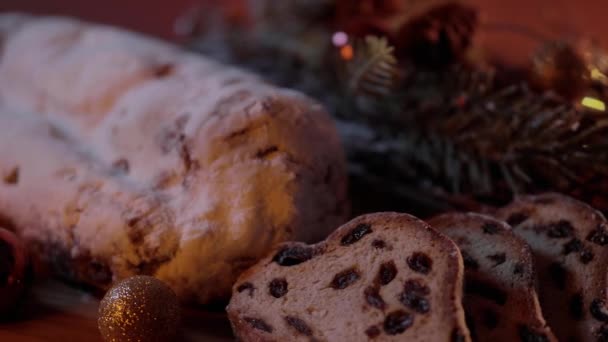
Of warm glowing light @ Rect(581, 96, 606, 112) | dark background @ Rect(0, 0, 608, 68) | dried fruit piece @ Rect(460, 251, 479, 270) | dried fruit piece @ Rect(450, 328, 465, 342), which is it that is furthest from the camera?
dark background @ Rect(0, 0, 608, 68)

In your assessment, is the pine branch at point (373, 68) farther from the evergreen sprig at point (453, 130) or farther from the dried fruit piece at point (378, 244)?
the dried fruit piece at point (378, 244)

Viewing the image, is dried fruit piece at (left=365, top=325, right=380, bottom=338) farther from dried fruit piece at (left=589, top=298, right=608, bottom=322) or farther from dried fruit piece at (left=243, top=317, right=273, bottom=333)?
dried fruit piece at (left=589, top=298, right=608, bottom=322)

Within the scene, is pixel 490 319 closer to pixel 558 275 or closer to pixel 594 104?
pixel 558 275

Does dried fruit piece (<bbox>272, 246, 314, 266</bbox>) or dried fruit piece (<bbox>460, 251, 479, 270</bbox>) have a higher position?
dried fruit piece (<bbox>272, 246, 314, 266</bbox>)

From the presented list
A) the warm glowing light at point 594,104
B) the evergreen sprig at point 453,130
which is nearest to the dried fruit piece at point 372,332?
the evergreen sprig at point 453,130

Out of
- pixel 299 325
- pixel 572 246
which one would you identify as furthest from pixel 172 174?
pixel 572 246

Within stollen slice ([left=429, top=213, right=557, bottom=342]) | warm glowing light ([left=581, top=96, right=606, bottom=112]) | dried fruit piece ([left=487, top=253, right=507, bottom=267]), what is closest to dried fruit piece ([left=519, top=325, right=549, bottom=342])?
stollen slice ([left=429, top=213, right=557, bottom=342])

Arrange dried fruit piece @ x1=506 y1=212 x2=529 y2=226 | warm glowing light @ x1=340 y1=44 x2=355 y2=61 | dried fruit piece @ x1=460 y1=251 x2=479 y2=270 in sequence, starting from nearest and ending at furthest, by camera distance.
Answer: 1. dried fruit piece @ x1=460 y1=251 x2=479 y2=270
2. dried fruit piece @ x1=506 y1=212 x2=529 y2=226
3. warm glowing light @ x1=340 y1=44 x2=355 y2=61
